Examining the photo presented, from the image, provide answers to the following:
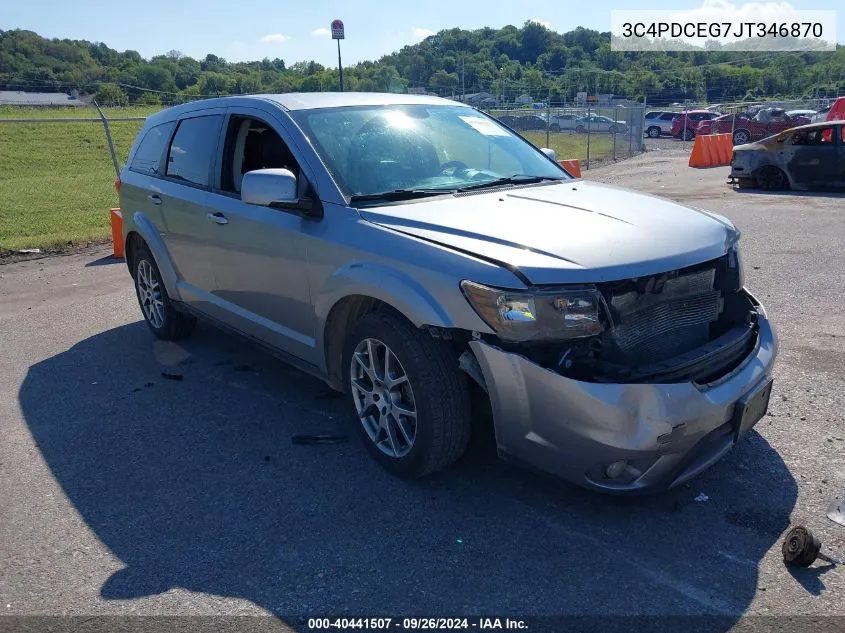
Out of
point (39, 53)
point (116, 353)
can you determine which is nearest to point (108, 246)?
point (116, 353)

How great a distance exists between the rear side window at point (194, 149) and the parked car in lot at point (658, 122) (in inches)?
1543

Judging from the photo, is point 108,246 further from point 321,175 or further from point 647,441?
point 647,441

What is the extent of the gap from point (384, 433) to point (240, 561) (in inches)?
38.9

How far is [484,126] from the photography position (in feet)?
16.5

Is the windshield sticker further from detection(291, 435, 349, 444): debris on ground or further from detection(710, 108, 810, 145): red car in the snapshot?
detection(710, 108, 810, 145): red car

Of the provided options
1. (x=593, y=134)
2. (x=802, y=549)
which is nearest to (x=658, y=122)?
(x=593, y=134)

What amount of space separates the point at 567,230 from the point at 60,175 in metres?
22.9

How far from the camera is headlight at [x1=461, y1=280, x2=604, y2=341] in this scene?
305cm

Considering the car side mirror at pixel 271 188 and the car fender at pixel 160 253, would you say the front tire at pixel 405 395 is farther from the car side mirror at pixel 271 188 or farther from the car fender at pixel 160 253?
the car fender at pixel 160 253

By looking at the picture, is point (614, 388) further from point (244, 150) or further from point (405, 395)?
point (244, 150)

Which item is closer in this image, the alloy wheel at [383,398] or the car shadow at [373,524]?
the car shadow at [373,524]

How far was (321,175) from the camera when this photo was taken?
4.06m

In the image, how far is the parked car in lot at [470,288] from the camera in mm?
3055

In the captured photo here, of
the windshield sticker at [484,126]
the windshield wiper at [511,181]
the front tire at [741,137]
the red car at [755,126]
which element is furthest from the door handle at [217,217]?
the front tire at [741,137]
